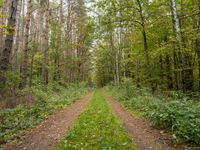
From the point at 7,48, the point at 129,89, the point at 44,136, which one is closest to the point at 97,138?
the point at 44,136

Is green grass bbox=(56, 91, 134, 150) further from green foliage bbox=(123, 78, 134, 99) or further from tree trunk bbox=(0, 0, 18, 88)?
green foliage bbox=(123, 78, 134, 99)

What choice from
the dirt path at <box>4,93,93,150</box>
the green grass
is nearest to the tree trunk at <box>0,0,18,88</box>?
the dirt path at <box>4,93,93,150</box>

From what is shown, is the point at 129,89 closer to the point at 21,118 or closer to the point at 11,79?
the point at 11,79

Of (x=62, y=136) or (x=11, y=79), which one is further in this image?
(x=11, y=79)

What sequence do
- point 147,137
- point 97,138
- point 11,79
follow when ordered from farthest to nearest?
point 11,79 → point 147,137 → point 97,138

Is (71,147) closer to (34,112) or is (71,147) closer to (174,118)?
(174,118)

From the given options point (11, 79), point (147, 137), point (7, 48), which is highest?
point (7, 48)

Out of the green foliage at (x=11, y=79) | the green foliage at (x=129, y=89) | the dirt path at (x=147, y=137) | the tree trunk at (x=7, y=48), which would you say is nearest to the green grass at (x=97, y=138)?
the dirt path at (x=147, y=137)

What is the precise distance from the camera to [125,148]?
13.8ft

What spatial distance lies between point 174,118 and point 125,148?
2118mm

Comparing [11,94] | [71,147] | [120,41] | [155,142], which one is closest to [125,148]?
[155,142]

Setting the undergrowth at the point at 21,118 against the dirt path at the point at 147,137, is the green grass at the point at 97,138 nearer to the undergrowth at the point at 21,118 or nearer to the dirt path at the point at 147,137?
the dirt path at the point at 147,137

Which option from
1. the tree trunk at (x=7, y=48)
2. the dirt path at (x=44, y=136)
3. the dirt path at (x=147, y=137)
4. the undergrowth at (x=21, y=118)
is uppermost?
the tree trunk at (x=7, y=48)

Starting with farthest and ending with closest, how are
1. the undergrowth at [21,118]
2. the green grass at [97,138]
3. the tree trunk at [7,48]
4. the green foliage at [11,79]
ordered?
the green foliage at [11,79], the tree trunk at [7,48], the undergrowth at [21,118], the green grass at [97,138]
